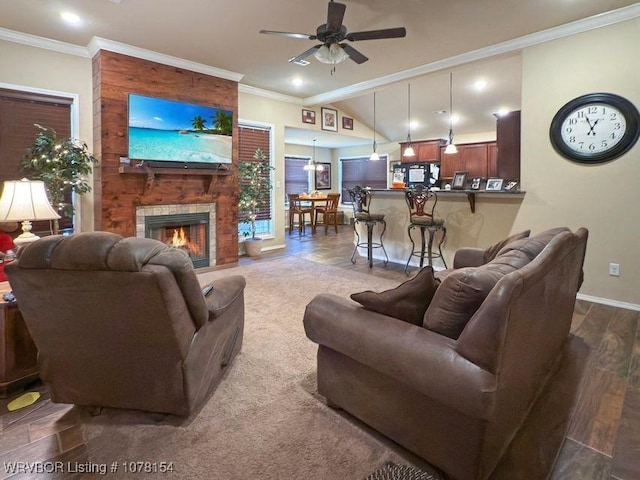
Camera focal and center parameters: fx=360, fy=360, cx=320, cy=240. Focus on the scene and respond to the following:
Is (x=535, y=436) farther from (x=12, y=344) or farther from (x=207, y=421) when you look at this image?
(x=12, y=344)

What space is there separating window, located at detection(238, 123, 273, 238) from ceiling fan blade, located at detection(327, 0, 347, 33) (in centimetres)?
345

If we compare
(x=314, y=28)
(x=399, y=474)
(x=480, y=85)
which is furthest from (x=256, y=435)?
(x=480, y=85)

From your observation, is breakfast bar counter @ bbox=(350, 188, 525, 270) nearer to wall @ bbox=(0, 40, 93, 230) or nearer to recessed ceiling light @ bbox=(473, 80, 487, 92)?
recessed ceiling light @ bbox=(473, 80, 487, 92)

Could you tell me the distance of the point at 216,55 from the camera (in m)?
4.69

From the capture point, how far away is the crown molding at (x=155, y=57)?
4204mm

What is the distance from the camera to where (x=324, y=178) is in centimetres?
1133

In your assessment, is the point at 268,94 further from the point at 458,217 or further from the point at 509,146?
the point at 509,146

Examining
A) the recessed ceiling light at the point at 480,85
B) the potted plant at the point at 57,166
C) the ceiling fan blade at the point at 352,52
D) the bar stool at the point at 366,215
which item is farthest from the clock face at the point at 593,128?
the potted plant at the point at 57,166

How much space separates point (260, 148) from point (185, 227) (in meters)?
2.13

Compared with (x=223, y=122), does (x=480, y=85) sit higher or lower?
higher

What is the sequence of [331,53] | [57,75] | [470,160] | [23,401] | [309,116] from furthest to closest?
[470,160]
[309,116]
[57,75]
[331,53]
[23,401]

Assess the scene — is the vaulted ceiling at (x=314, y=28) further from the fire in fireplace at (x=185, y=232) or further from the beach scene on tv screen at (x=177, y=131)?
the fire in fireplace at (x=185, y=232)

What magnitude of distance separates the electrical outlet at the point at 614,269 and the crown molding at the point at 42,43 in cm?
643

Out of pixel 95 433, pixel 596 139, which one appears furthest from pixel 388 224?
pixel 95 433
